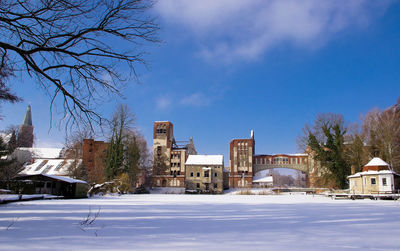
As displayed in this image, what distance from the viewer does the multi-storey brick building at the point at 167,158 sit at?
64125 millimetres

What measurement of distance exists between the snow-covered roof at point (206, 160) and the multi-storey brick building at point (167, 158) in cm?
744

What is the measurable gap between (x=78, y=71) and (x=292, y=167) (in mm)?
66016

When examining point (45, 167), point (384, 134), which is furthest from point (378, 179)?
point (45, 167)

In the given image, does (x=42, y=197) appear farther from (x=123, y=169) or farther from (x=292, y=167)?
(x=292, y=167)

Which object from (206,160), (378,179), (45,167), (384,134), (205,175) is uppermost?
(384,134)

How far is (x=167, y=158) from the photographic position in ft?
215

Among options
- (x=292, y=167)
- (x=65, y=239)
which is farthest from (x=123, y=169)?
(x=292, y=167)

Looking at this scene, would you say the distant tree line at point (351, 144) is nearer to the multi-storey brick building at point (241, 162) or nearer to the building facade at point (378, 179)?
the building facade at point (378, 179)

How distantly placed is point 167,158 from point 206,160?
36.9ft

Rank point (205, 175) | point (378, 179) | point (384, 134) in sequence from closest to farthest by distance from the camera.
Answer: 1. point (378, 179)
2. point (384, 134)
3. point (205, 175)

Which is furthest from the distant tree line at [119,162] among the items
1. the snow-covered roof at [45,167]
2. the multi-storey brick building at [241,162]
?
the multi-storey brick building at [241,162]

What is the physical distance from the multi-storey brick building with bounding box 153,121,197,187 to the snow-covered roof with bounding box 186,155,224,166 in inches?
293

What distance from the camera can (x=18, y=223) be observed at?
8.01 meters

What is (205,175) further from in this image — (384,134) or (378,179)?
(378,179)
